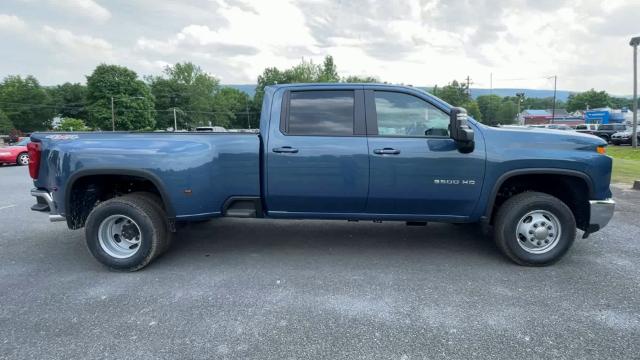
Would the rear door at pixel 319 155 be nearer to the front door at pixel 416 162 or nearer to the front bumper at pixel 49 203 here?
the front door at pixel 416 162

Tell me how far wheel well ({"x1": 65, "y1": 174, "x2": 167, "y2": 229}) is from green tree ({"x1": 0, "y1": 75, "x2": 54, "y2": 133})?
90.2 meters

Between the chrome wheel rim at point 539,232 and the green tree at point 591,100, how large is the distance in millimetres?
118542

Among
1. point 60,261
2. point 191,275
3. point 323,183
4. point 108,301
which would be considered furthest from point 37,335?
point 323,183

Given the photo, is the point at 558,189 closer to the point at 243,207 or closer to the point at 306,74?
the point at 243,207

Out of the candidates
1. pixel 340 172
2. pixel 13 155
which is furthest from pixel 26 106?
pixel 340 172

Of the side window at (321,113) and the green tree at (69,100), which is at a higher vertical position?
the green tree at (69,100)

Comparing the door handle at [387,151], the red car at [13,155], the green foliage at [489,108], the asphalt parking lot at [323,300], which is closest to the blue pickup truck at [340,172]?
the door handle at [387,151]

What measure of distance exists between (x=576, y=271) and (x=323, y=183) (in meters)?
2.76

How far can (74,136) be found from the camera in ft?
13.5

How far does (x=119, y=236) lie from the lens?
13.8 ft

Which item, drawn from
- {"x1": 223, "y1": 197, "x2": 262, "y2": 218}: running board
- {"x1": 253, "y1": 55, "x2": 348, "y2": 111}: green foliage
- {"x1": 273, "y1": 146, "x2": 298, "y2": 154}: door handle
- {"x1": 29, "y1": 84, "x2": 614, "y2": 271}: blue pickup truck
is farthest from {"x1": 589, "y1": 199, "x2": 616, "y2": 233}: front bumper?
{"x1": 253, "y1": 55, "x2": 348, "y2": 111}: green foliage

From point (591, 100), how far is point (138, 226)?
127278 mm

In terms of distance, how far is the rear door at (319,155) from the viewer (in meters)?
4.02

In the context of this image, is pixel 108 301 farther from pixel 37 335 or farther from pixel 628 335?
pixel 628 335
